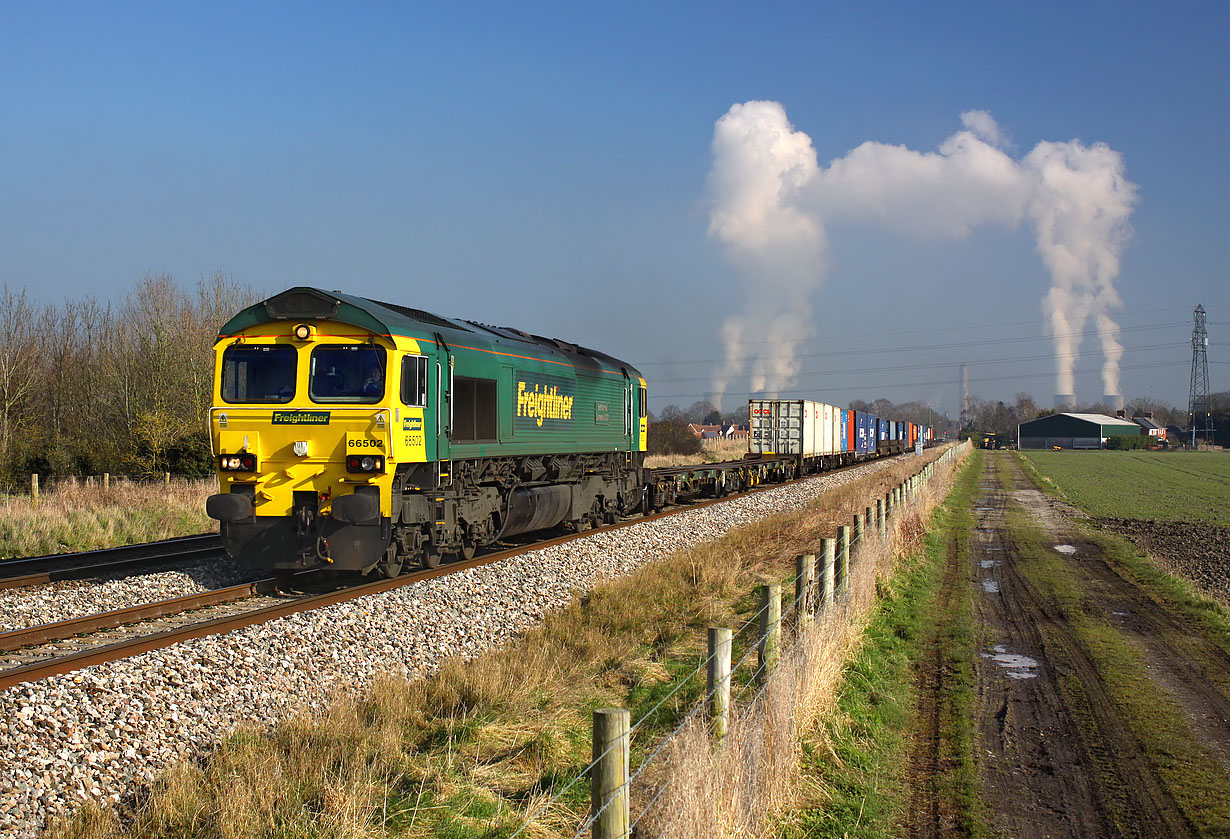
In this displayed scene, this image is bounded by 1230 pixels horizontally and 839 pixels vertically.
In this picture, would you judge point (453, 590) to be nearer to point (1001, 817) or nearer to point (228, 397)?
point (228, 397)

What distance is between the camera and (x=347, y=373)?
40.2 ft

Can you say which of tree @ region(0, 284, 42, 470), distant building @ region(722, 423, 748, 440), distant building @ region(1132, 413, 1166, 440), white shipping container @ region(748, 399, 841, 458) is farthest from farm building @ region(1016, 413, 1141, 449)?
tree @ region(0, 284, 42, 470)

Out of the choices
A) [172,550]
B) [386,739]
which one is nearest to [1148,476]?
[172,550]

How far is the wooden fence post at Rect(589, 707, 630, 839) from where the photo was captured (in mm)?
3715

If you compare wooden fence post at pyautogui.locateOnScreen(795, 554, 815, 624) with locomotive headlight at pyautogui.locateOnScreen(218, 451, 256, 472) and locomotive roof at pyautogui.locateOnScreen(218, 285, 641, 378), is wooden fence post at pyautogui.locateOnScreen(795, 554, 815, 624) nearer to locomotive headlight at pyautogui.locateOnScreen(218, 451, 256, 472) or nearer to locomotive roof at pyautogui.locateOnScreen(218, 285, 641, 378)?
locomotive roof at pyautogui.locateOnScreen(218, 285, 641, 378)

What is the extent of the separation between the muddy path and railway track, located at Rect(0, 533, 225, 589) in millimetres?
11198

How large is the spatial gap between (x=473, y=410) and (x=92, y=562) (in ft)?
21.6

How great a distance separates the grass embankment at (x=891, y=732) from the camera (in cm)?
559

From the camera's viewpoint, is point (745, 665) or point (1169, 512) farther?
point (1169, 512)

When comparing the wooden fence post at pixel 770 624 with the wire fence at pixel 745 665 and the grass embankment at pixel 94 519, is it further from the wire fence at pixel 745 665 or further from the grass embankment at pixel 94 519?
the grass embankment at pixel 94 519

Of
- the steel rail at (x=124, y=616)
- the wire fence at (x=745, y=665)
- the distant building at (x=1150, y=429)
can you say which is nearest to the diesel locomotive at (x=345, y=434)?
the steel rail at (x=124, y=616)

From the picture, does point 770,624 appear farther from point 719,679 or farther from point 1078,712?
point 1078,712

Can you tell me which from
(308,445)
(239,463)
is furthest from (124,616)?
(308,445)

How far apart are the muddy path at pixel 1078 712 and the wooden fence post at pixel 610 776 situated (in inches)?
99.2
